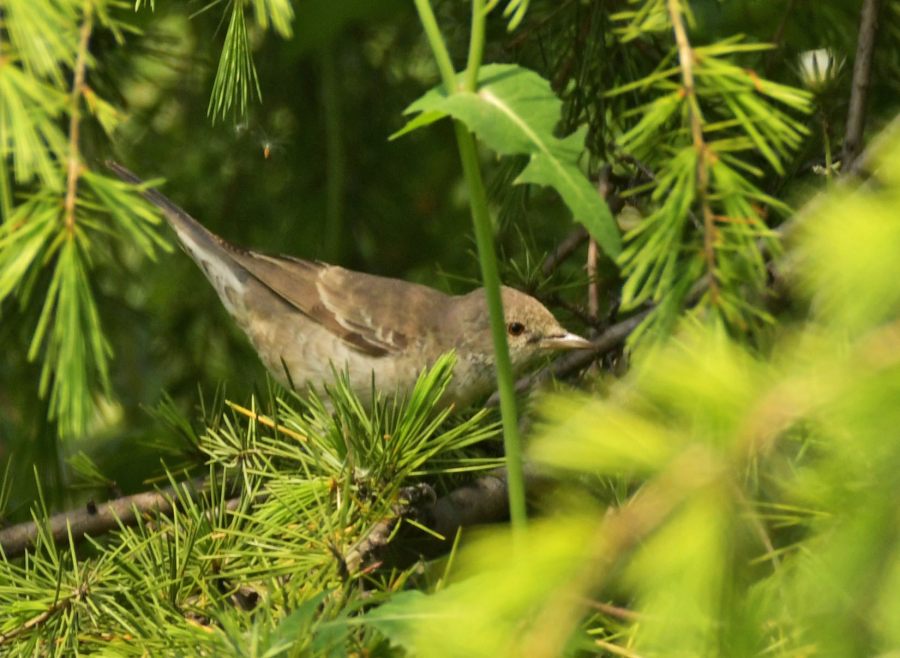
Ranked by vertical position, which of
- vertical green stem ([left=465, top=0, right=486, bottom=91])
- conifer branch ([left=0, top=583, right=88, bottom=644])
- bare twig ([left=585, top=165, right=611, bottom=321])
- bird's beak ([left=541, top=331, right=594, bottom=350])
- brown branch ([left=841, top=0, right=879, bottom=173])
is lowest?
conifer branch ([left=0, top=583, right=88, bottom=644])

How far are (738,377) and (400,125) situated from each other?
127 inches

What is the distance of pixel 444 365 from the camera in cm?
263

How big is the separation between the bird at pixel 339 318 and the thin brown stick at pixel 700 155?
2.31 meters

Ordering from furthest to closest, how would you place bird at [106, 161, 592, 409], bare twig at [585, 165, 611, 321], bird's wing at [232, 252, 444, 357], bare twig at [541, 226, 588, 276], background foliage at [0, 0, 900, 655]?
bird's wing at [232, 252, 444, 357] → bird at [106, 161, 592, 409] → bare twig at [541, 226, 588, 276] → bare twig at [585, 165, 611, 321] → background foliage at [0, 0, 900, 655]

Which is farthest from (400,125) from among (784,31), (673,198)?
(673,198)

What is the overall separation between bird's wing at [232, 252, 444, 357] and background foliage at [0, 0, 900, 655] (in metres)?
0.12

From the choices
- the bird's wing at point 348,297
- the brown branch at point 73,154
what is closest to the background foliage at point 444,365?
the brown branch at point 73,154

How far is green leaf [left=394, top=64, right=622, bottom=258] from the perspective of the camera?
1.79m

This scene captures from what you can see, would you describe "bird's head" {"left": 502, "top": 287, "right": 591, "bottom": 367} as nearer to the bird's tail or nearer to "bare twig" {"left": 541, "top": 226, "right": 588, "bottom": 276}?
"bare twig" {"left": 541, "top": 226, "right": 588, "bottom": 276}

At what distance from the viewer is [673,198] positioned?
5.36 feet

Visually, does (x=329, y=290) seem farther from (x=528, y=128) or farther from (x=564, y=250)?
(x=528, y=128)

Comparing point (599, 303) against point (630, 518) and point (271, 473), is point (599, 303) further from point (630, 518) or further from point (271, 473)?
point (630, 518)

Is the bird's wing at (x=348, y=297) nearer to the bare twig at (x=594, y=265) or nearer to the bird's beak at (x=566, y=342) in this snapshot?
the bird's beak at (x=566, y=342)

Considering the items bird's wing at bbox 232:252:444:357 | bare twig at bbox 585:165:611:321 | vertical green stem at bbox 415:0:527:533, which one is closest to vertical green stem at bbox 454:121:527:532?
vertical green stem at bbox 415:0:527:533
